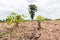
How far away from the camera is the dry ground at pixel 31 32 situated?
40.3ft

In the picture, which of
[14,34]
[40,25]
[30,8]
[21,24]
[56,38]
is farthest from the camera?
[30,8]

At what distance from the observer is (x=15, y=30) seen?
529 inches

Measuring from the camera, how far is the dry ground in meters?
12.3

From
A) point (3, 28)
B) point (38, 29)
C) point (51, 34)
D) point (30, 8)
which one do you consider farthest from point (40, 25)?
point (30, 8)

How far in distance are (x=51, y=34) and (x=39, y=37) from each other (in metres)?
0.73

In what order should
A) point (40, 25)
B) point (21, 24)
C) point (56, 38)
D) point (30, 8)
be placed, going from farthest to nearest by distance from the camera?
point (30, 8), point (21, 24), point (40, 25), point (56, 38)

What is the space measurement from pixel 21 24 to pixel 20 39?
2.57 m

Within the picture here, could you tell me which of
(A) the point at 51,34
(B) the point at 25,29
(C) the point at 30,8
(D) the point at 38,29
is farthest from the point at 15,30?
(C) the point at 30,8

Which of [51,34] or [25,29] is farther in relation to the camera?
[25,29]

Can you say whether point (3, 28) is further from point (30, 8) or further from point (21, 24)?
point (30, 8)

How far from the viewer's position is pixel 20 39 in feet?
40.2

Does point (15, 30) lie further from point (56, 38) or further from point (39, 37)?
point (56, 38)

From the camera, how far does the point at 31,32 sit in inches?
507

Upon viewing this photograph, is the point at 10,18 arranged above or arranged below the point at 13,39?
above
